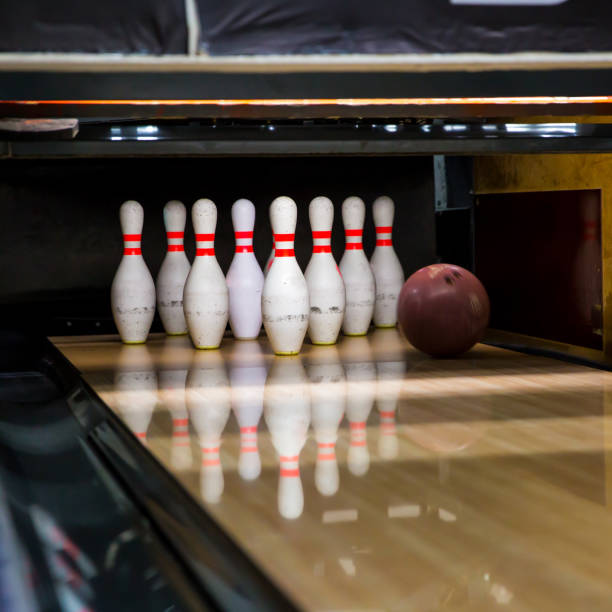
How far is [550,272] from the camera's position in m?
2.76

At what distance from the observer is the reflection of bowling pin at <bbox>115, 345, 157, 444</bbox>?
1.45 metres

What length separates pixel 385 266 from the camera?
2908 mm

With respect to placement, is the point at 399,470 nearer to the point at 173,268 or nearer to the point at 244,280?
the point at 244,280

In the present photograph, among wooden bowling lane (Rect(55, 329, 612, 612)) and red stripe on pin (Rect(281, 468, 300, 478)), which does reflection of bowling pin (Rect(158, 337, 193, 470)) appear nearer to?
wooden bowling lane (Rect(55, 329, 612, 612))

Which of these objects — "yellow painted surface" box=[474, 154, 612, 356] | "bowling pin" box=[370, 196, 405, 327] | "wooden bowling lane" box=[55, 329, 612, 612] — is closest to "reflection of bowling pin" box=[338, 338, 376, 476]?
"wooden bowling lane" box=[55, 329, 612, 612]

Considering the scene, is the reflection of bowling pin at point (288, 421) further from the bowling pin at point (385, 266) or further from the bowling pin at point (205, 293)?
the bowling pin at point (385, 266)

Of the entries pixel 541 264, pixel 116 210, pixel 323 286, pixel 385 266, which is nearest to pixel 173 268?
pixel 116 210

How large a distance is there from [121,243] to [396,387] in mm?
1346

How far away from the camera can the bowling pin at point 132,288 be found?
2.66m

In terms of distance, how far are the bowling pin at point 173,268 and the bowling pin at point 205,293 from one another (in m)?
0.10

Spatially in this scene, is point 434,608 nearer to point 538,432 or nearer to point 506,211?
point 538,432

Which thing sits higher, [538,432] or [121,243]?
[121,243]

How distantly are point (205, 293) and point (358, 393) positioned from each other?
0.96 m

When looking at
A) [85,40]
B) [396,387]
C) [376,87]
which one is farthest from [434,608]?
[396,387]
